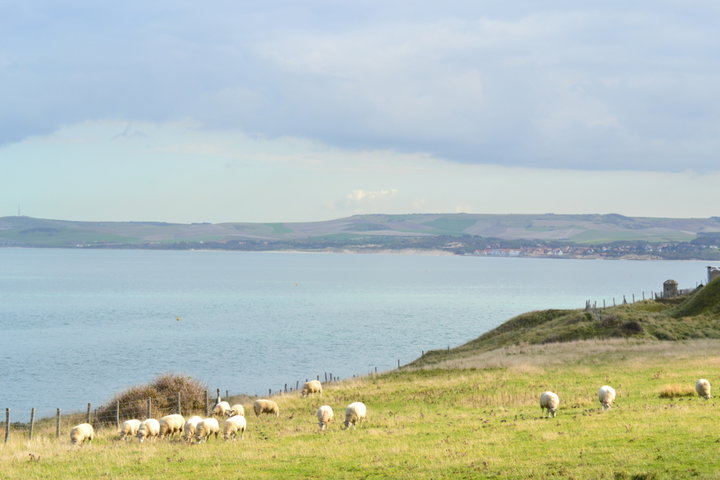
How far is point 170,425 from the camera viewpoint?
110 feet

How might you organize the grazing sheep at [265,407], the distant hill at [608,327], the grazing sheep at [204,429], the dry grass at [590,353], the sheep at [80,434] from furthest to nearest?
the distant hill at [608,327], the dry grass at [590,353], the grazing sheep at [265,407], the sheep at [80,434], the grazing sheep at [204,429]

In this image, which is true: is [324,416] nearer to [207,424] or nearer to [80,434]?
[207,424]

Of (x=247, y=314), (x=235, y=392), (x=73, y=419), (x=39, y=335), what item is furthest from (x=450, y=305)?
(x=73, y=419)

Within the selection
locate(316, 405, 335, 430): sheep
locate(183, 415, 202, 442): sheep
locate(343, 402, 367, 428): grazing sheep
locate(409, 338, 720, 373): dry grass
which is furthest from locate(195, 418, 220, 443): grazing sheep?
locate(409, 338, 720, 373): dry grass

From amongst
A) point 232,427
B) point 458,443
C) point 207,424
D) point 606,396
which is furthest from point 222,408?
point 606,396

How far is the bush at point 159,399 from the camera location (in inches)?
1774

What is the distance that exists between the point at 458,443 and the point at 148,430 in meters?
13.3

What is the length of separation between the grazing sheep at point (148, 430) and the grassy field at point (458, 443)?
976 millimetres

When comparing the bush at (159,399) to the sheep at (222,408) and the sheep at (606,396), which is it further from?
the sheep at (606,396)

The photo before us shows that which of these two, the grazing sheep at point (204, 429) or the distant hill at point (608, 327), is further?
the distant hill at point (608, 327)

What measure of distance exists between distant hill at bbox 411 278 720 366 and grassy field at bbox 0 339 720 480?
2523cm

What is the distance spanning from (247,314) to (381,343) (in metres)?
54.2

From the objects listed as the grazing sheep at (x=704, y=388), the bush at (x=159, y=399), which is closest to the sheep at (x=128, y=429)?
the bush at (x=159, y=399)

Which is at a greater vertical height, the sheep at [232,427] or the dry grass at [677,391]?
the dry grass at [677,391]
